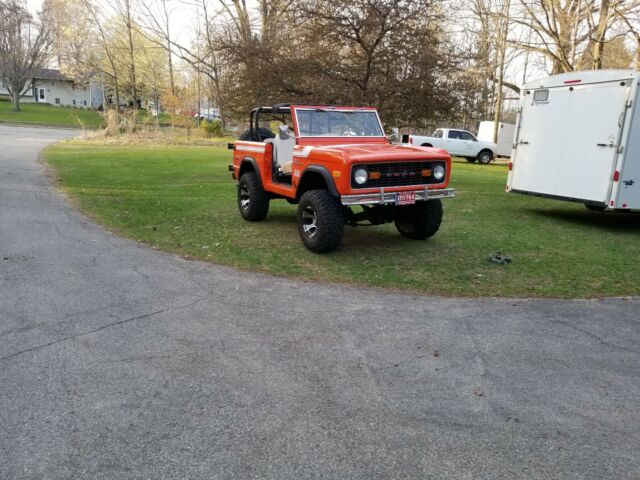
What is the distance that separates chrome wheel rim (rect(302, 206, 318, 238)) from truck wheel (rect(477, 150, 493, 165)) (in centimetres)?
2276

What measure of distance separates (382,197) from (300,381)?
3448 mm

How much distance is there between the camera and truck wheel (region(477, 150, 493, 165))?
28.1m

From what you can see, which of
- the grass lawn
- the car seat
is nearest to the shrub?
the grass lawn

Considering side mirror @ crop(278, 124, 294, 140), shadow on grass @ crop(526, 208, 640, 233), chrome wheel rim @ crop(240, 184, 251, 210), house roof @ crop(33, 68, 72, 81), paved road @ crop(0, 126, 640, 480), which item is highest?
house roof @ crop(33, 68, 72, 81)

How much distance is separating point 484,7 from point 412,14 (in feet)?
34.2

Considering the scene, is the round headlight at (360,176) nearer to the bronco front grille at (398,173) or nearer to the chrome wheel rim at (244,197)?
the bronco front grille at (398,173)

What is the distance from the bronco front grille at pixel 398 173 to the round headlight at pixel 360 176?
3 cm

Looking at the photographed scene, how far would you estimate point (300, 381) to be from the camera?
3.64 m

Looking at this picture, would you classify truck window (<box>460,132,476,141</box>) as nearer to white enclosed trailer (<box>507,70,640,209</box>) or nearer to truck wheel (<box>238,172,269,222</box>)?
white enclosed trailer (<box>507,70,640,209</box>)

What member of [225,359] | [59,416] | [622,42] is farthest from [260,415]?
[622,42]

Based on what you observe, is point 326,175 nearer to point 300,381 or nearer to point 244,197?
point 244,197

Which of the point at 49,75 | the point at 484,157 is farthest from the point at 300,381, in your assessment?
the point at 49,75

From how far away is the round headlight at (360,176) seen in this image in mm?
6547

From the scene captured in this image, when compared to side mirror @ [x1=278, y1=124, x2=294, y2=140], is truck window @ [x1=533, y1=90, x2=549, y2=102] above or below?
above
